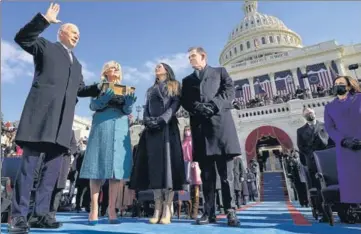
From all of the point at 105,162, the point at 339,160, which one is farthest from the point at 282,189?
the point at 105,162

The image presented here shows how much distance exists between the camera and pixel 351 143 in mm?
2553

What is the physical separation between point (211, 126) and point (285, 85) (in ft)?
113

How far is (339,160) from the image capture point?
272cm

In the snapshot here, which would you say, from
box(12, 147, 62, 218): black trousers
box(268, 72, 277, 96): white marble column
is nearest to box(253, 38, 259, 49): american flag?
box(268, 72, 277, 96): white marble column

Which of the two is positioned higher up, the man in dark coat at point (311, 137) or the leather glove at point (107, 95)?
the leather glove at point (107, 95)

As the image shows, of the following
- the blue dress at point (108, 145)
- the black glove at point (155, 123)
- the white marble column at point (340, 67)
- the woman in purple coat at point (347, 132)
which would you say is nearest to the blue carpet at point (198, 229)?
the woman in purple coat at point (347, 132)

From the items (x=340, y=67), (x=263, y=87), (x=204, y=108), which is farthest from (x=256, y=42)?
(x=204, y=108)

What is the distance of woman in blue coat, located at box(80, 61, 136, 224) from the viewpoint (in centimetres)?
272

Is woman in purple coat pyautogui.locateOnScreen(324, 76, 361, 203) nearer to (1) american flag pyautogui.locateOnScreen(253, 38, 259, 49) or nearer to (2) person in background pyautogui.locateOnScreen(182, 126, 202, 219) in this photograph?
(2) person in background pyautogui.locateOnScreen(182, 126, 202, 219)

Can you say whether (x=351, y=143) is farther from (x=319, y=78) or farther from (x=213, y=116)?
(x=319, y=78)

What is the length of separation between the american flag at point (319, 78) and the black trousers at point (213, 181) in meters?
33.2

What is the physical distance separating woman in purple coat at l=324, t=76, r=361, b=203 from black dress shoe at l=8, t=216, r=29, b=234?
2975mm

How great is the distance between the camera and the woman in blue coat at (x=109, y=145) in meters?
2.72

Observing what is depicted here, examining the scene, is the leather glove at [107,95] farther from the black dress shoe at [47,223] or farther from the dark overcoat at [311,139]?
the dark overcoat at [311,139]
